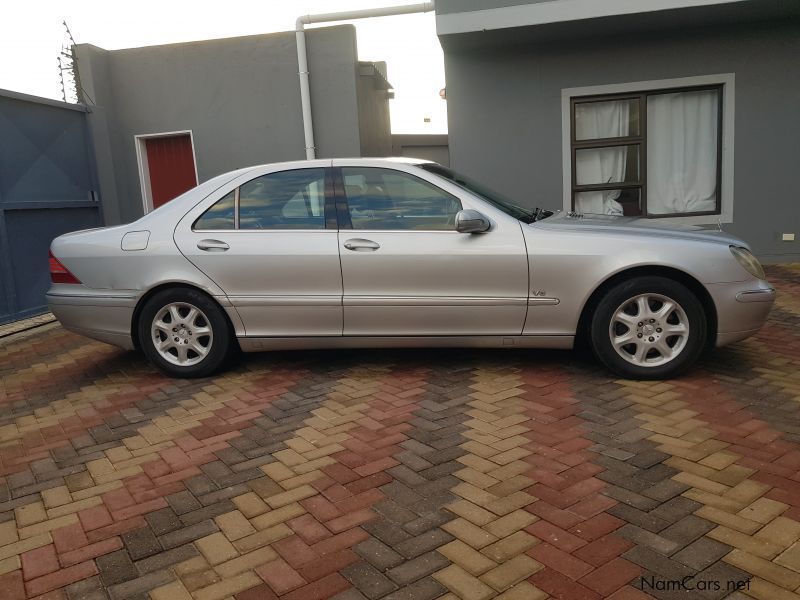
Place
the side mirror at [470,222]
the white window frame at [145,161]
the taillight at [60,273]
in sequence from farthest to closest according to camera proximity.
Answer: the white window frame at [145,161] < the taillight at [60,273] < the side mirror at [470,222]

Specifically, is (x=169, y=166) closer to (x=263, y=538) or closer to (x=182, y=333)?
(x=182, y=333)

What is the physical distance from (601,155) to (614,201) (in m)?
0.63

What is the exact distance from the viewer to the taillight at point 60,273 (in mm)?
4891

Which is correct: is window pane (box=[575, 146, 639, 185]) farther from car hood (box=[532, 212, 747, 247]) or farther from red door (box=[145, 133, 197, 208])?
red door (box=[145, 133, 197, 208])

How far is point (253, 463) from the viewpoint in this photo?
11.1 feet

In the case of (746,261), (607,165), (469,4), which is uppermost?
(469,4)

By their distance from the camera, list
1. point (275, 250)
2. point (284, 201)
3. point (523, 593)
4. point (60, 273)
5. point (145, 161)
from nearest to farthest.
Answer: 1. point (523, 593)
2. point (275, 250)
3. point (284, 201)
4. point (60, 273)
5. point (145, 161)

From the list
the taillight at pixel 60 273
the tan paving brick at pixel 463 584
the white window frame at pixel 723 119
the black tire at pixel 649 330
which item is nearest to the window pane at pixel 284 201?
the taillight at pixel 60 273

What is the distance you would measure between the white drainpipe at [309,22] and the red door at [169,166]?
1.98 meters

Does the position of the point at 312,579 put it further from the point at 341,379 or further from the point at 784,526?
the point at 341,379

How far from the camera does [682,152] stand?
8.54 metres

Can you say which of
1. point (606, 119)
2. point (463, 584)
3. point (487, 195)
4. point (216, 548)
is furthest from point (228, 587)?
point (606, 119)

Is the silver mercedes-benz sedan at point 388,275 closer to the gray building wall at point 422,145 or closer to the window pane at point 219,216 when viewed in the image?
the window pane at point 219,216

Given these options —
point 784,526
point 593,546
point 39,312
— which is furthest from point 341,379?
point 39,312
